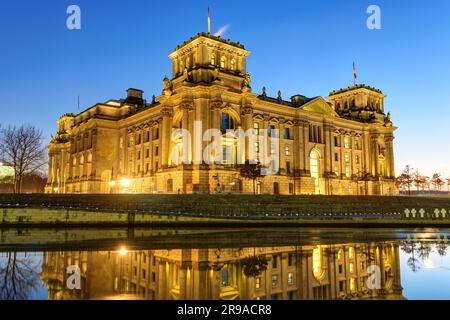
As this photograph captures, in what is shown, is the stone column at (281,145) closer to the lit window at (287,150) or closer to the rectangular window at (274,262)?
the lit window at (287,150)

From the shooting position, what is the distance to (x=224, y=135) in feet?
195

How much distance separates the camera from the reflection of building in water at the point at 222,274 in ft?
32.1

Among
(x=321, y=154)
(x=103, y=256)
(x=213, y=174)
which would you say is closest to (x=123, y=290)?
(x=103, y=256)

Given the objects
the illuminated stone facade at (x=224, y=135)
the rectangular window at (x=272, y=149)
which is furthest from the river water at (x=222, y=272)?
the rectangular window at (x=272, y=149)

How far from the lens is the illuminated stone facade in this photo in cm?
5844

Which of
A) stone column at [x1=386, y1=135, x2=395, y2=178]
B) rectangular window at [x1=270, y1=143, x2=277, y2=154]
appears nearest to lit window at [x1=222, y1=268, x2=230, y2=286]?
rectangular window at [x1=270, y1=143, x2=277, y2=154]

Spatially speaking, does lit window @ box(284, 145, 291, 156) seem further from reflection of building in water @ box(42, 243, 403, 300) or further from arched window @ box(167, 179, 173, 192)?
reflection of building in water @ box(42, 243, 403, 300)

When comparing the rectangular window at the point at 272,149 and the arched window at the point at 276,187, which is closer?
the arched window at the point at 276,187

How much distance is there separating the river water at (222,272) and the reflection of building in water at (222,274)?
28mm

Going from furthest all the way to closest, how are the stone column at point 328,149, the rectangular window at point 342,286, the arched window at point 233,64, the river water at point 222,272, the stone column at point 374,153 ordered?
1. the stone column at point 374,153
2. the stone column at point 328,149
3. the arched window at point 233,64
4. the rectangular window at point 342,286
5. the river water at point 222,272

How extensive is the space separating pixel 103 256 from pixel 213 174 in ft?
132

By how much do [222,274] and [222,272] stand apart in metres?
0.27

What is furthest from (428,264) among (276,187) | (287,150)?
(287,150)

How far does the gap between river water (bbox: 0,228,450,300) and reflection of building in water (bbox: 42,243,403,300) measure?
0.03 m
